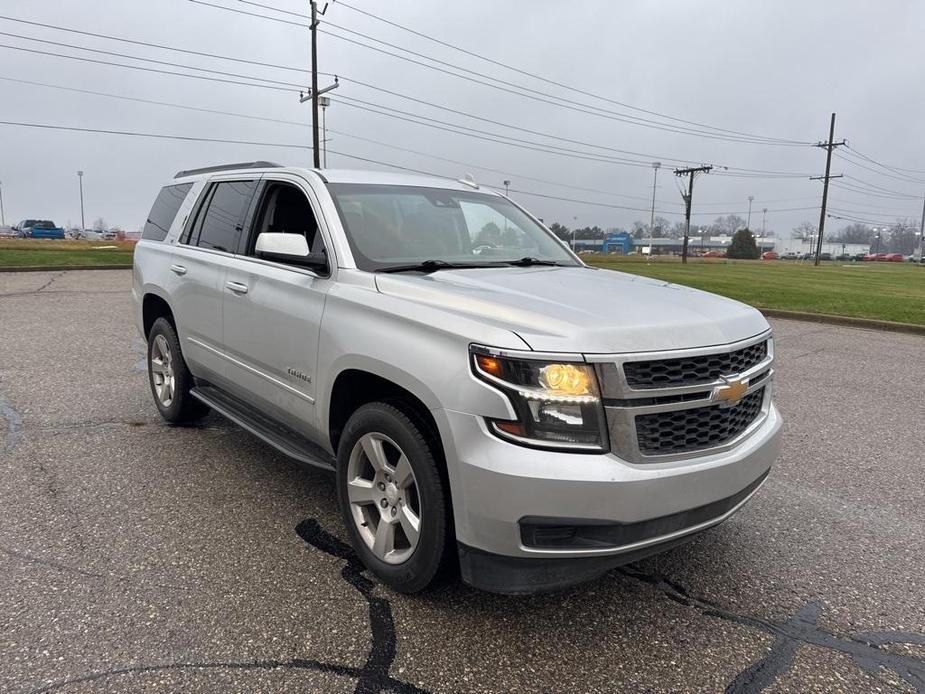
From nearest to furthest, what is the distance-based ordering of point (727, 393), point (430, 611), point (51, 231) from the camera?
point (727, 393), point (430, 611), point (51, 231)

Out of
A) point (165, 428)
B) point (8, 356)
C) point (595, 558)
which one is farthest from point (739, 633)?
point (8, 356)

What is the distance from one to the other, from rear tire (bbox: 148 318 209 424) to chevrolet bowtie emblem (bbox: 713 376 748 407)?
360cm

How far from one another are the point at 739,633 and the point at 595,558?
82cm

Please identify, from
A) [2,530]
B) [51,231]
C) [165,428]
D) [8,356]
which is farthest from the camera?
[51,231]

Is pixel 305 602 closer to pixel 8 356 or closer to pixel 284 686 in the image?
pixel 284 686

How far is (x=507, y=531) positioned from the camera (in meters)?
2.35

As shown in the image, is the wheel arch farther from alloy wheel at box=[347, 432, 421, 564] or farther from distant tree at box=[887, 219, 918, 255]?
distant tree at box=[887, 219, 918, 255]

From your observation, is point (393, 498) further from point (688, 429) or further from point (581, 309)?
point (688, 429)

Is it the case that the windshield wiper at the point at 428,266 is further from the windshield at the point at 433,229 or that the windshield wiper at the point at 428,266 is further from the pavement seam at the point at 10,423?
the pavement seam at the point at 10,423

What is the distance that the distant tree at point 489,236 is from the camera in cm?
400

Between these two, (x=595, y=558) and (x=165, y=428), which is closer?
(x=595, y=558)

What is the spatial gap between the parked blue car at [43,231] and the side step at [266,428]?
69.3 metres

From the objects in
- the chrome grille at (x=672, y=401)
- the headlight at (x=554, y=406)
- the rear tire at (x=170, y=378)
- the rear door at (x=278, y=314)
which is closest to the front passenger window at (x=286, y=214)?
the rear door at (x=278, y=314)

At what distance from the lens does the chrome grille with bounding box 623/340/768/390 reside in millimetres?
2400
